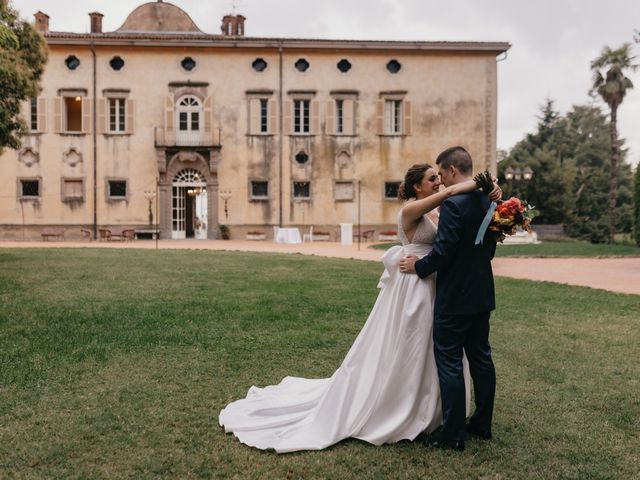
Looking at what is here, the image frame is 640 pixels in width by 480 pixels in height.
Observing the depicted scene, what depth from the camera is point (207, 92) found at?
2891 cm

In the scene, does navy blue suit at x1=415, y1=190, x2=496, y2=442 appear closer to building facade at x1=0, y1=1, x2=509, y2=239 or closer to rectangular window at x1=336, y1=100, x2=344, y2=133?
building facade at x1=0, y1=1, x2=509, y2=239

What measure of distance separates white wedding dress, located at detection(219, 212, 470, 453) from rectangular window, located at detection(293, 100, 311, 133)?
26.1 meters

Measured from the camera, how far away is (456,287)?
3.52 m

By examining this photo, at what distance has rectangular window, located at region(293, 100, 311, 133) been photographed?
29188mm

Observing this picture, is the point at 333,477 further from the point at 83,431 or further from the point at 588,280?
the point at 588,280

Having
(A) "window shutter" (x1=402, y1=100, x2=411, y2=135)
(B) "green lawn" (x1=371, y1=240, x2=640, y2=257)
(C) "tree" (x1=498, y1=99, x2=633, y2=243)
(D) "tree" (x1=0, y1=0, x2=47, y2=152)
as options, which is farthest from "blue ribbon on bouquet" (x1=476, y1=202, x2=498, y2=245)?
(C) "tree" (x1=498, y1=99, x2=633, y2=243)

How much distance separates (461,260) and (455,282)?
0.45 feet

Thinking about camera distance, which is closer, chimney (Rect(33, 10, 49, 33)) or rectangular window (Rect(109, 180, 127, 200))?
rectangular window (Rect(109, 180, 127, 200))

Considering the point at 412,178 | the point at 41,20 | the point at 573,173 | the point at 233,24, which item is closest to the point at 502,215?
the point at 412,178

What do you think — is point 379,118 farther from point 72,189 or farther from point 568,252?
point 72,189

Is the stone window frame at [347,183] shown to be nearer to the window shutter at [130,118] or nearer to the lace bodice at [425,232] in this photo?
the window shutter at [130,118]

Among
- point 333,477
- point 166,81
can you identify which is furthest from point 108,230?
point 333,477

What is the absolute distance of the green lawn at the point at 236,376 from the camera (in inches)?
132

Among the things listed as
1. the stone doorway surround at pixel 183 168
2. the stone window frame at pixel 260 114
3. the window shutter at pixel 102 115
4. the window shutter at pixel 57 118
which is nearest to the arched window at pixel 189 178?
the stone doorway surround at pixel 183 168
